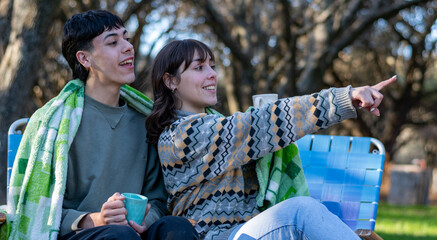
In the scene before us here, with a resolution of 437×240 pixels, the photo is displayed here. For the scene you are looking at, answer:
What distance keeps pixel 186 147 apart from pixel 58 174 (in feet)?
1.88

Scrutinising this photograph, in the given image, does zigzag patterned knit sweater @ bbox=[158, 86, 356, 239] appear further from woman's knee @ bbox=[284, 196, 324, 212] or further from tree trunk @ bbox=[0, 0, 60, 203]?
tree trunk @ bbox=[0, 0, 60, 203]

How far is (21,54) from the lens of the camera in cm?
480

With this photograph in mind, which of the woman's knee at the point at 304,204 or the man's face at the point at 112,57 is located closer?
the woman's knee at the point at 304,204

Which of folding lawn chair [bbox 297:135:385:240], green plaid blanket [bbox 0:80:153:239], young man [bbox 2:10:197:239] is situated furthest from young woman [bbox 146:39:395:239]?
folding lawn chair [bbox 297:135:385:240]

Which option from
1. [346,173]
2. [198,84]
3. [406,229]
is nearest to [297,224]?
[198,84]

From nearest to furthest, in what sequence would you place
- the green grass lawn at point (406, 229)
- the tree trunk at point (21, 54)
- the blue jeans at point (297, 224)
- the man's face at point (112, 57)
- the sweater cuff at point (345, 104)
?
1. the blue jeans at point (297, 224)
2. the sweater cuff at point (345, 104)
3. the man's face at point (112, 57)
4. the tree trunk at point (21, 54)
5. the green grass lawn at point (406, 229)

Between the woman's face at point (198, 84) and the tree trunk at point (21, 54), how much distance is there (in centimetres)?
250

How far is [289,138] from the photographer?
2.43 m

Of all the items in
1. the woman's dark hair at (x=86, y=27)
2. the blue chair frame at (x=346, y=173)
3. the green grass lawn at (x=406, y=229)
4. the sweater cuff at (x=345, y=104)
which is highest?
the woman's dark hair at (x=86, y=27)

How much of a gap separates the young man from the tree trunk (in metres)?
2.13

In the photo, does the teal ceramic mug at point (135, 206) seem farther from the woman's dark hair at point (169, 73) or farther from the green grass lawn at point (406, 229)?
the green grass lawn at point (406, 229)

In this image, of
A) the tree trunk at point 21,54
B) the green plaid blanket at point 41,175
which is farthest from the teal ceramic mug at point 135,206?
the tree trunk at point 21,54

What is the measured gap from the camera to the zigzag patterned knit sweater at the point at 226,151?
239 cm

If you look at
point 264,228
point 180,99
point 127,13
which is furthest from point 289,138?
point 127,13
